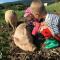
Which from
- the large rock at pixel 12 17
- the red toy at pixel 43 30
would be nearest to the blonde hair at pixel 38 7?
the red toy at pixel 43 30

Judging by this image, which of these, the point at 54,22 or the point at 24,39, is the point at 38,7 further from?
the point at 24,39

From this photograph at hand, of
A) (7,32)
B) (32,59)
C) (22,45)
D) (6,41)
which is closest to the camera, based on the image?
(32,59)

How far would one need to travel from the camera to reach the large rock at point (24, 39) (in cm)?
403

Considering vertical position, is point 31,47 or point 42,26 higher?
point 42,26

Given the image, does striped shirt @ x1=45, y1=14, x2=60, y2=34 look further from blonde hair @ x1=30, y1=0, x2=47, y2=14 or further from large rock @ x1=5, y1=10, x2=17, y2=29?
large rock @ x1=5, y1=10, x2=17, y2=29

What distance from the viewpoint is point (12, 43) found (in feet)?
14.2

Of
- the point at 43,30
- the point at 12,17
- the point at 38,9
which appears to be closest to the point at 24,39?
the point at 43,30

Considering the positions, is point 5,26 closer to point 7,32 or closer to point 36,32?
point 7,32

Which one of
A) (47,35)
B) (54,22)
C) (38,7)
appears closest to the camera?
(54,22)

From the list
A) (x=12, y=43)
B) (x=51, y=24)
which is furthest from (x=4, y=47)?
(x=51, y=24)

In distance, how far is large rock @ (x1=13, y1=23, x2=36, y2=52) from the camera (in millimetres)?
4031

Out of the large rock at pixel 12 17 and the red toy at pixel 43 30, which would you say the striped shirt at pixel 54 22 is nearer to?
the red toy at pixel 43 30

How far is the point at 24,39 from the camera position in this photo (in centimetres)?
404

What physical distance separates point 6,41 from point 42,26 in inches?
26.5
